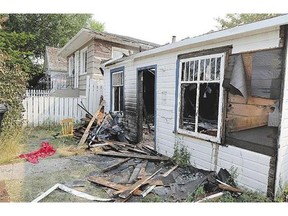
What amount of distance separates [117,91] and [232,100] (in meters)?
5.90

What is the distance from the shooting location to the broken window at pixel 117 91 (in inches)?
374

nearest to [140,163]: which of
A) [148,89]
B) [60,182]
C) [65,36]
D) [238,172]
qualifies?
[60,182]

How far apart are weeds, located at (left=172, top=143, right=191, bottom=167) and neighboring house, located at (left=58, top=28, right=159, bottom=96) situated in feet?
23.4

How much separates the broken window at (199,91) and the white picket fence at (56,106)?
6751mm

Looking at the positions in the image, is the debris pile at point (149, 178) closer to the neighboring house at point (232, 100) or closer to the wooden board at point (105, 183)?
the wooden board at point (105, 183)

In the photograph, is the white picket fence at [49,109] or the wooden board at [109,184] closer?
the wooden board at [109,184]

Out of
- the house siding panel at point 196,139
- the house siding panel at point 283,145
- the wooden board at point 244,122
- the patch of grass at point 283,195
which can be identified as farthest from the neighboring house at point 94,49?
the patch of grass at point 283,195

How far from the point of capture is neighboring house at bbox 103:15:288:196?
13.2ft

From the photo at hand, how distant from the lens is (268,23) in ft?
12.8

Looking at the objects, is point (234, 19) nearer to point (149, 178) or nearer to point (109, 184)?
point (149, 178)

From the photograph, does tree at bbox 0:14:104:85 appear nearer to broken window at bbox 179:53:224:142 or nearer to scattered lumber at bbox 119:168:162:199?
broken window at bbox 179:53:224:142

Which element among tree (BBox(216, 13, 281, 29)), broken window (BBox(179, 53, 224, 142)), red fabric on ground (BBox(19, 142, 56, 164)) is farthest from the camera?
tree (BBox(216, 13, 281, 29))

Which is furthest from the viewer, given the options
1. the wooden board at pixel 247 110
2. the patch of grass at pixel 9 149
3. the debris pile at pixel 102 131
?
the debris pile at pixel 102 131

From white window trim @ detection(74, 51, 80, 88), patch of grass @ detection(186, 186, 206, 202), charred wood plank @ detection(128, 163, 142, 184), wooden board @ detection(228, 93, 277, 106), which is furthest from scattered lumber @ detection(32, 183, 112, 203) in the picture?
white window trim @ detection(74, 51, 80, 88)
